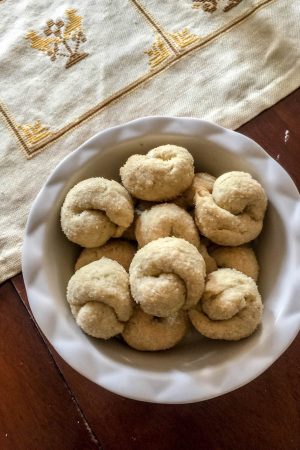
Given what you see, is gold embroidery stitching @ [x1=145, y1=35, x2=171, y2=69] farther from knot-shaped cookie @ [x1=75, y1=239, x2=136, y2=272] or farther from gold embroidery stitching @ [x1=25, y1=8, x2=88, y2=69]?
knot-shaped cookie @ [x1=75, y1=239, x2=136, y2=272]

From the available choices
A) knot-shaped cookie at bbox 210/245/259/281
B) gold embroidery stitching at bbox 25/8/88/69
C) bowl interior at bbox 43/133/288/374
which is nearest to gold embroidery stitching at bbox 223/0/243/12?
gold embroidery stitching at bbox 25/8/88/69

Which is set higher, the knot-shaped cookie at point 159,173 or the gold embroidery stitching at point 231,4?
the knot-shaped cookie at point 159,173

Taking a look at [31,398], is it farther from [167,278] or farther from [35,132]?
[35,132]

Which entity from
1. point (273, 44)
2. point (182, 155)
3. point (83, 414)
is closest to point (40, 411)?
point (83, 414)

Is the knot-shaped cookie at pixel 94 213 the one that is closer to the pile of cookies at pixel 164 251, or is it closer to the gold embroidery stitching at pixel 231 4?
the pile of cookies at pixel 164 251

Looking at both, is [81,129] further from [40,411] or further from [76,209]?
[40,411]

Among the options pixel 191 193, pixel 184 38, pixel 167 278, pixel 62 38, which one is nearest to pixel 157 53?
pixel 184 38

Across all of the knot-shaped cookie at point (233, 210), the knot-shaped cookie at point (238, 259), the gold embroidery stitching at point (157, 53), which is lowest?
the knot-shaped cookie at point (238, 259)

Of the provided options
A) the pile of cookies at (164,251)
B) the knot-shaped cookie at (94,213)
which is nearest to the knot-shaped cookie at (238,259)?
the pile of cookies at (164,251)

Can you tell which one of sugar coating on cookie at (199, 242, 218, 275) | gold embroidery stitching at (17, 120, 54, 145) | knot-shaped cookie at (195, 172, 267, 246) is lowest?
sugar coating on cookie at (199, 242, 218, 275)
